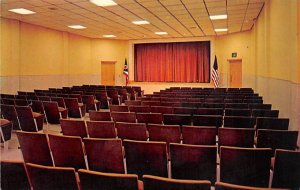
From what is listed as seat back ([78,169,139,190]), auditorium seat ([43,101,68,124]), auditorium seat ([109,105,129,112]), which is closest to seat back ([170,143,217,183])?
seat back ([78,169,139,190])

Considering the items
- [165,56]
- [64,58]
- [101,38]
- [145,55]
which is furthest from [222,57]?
[64,58]

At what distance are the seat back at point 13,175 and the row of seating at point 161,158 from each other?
2.95 ft

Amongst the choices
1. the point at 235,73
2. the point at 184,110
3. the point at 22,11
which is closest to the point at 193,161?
the point at 184,110

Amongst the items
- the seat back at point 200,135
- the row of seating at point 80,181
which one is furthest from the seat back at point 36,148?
the seat back at point 200,135

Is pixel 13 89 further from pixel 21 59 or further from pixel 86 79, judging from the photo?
pixel 86 79

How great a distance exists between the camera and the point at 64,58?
55.4ft

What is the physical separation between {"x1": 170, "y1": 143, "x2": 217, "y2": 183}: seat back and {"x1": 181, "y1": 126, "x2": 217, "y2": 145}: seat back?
107cm

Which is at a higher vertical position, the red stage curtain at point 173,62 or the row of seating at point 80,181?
the red stage curtain at point 173,62

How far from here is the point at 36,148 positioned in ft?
11.7

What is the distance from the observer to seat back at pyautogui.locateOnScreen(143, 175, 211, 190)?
1.92 meters

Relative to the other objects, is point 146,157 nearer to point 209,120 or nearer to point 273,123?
point 209,120

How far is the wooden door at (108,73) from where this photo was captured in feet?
70.3

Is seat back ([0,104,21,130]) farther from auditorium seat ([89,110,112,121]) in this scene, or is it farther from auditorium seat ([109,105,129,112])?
auditorium seat ([109,105,129,112])

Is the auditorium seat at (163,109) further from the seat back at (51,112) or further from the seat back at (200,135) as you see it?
the seat back at (51,112)
